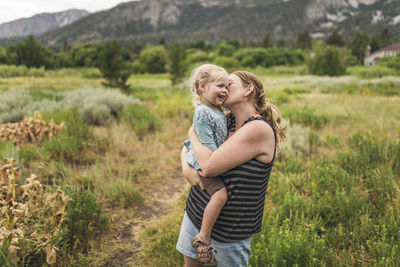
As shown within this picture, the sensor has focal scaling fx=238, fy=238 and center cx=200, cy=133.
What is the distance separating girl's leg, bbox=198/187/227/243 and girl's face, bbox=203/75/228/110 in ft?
1.91

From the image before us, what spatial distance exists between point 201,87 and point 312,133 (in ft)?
16.6

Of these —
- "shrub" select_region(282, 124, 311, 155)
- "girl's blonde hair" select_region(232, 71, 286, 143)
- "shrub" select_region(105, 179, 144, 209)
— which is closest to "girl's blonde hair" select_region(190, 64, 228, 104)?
"girl's blonde hair" select_region(232, 71, 286, 143)

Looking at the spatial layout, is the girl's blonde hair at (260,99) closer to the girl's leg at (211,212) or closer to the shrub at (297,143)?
the girl's leg at (211,212)

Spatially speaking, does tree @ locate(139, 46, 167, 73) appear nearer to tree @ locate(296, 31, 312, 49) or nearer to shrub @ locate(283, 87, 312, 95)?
shrub @ locate(283, 87, 312, 95)

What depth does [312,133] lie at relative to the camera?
590 cm

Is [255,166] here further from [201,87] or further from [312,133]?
[312,133]

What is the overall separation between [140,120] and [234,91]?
673 cm

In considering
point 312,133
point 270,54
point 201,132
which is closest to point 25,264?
point 201,132

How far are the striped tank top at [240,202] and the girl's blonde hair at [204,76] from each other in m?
0.39

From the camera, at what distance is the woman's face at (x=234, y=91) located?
5.11 ft

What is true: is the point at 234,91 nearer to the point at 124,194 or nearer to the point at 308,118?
the point at 124,194

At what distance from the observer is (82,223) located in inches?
115

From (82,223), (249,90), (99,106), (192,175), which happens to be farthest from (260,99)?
(99,106)

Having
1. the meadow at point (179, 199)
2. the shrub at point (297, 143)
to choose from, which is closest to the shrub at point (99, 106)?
the meadow at point (179, 199)
